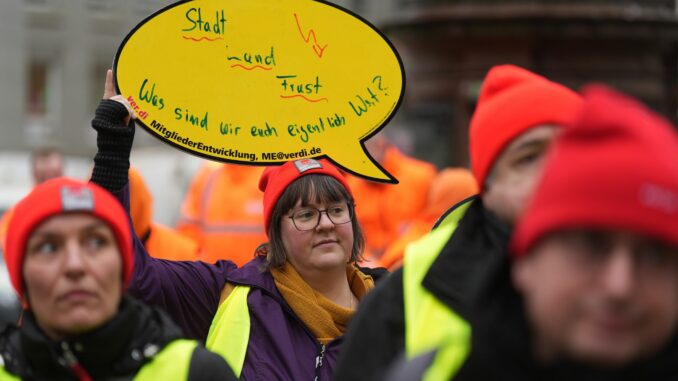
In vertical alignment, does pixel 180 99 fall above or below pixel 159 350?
above

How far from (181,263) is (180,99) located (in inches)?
22.6

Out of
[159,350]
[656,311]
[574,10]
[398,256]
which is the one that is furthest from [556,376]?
[574,10]

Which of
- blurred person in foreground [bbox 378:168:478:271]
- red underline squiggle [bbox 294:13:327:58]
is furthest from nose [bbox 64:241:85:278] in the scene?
blurred person in foreground [bbox 378:168:478:271]

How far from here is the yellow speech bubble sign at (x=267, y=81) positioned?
5137mm

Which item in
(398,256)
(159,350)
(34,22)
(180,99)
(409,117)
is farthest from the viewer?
(34,22)

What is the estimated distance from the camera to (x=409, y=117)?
16.2m

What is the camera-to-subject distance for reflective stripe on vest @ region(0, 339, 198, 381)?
11.4ft

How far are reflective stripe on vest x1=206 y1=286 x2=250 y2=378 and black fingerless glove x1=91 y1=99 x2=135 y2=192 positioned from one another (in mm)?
648

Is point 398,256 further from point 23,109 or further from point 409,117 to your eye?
point 23,109

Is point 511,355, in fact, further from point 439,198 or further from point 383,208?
point 439,198

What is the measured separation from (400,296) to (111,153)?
5.09 feet

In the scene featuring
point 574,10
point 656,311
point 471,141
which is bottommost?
point 656,311

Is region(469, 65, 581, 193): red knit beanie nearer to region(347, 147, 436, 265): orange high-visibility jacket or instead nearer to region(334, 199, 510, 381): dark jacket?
region(334, 199, 510, 381): dark jacket

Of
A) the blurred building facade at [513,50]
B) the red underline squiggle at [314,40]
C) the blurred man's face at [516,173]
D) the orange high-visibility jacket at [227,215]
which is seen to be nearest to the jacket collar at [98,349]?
the blurred man's face at [516,173]
